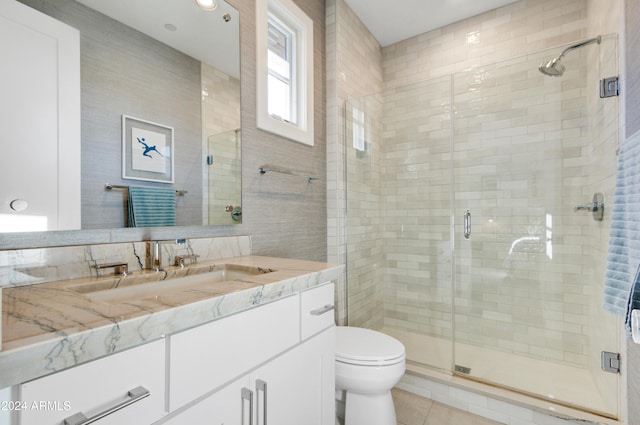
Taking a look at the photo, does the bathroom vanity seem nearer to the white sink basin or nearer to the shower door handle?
the white sink basin

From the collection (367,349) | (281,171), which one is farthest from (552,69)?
(367,349)

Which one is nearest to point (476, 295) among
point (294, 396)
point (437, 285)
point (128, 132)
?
point (437, 285)

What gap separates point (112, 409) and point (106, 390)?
36mm

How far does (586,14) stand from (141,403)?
334 centimetres

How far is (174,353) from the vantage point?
2.23 ft

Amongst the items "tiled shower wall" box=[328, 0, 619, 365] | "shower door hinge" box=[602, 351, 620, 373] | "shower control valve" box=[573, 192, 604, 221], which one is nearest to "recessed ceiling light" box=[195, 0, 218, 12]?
"tiled shower wall" box=[328, 0, 619, 365]

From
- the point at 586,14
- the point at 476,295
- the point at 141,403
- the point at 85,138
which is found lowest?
the point at 476,295

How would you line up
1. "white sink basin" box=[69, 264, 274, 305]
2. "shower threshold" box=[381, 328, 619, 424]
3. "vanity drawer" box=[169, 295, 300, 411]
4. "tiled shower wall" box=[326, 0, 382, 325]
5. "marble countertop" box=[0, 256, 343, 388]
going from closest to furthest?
"marble countertop" box=[0, 256, 343, 388], "vanity drawer" box=[169, 295, 300, 411], "white sink basin" box=[69, 264, 274, 305], "shower threshold" box=[381, 328, 619, 424], "tiled shower wall" box=[326, 0, 382, 325]

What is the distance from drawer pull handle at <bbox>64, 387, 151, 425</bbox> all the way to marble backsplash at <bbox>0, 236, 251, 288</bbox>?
614 mm

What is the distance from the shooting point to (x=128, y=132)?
1157mm

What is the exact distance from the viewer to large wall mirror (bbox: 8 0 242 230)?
1.07m

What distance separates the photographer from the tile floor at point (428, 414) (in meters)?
1.76

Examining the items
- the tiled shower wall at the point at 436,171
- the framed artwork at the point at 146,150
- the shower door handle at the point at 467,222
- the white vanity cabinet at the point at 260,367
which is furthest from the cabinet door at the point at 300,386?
the shower door handle at the point at 467,222

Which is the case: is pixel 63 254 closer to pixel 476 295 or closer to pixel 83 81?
pixel 83 81
